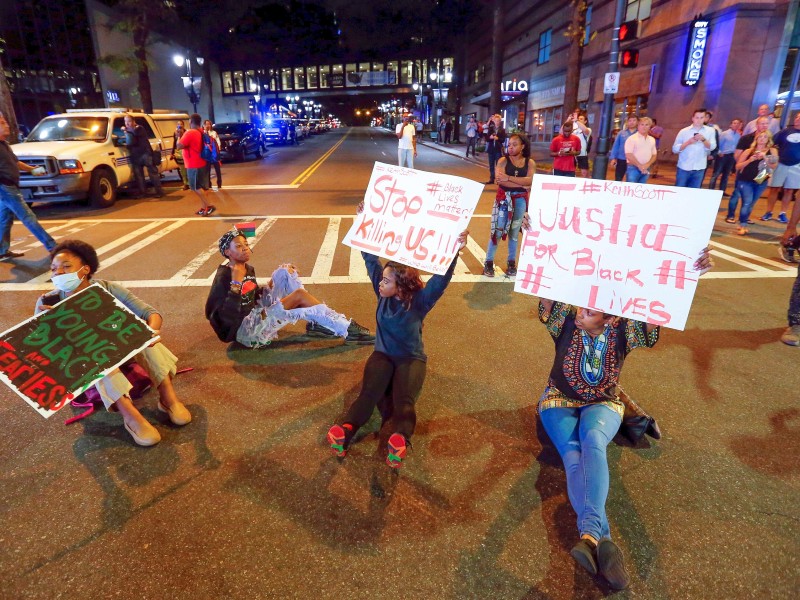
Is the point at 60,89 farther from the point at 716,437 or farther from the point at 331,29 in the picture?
the point at 331,29

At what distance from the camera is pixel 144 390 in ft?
12.3

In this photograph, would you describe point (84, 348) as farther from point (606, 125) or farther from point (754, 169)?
point (606, 125)

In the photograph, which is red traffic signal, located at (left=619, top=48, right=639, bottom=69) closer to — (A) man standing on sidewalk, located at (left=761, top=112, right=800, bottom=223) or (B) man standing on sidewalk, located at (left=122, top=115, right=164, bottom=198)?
(A) man standing on sidewalk, located at (left=761, top=112, right=800, bottom=223)

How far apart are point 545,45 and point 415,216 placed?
36163 millimetres

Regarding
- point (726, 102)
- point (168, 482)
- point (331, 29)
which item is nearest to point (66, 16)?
point (726, 102)

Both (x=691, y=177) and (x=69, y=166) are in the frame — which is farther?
(x=69, y=166)

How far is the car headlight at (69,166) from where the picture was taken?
1100 centimetres

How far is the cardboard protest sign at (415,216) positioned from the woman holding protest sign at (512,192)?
2795 millimetres

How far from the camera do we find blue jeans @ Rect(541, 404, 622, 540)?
2.38 meters

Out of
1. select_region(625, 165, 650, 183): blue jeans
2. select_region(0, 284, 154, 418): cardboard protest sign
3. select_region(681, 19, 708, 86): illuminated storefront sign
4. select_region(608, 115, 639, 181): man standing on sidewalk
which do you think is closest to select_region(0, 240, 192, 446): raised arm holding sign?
select_region(0, 284, 154, 418): cardboard protest sign

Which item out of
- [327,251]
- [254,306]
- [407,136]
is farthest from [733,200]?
[254,306]

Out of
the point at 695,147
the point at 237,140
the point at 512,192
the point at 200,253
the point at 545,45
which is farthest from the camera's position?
the point at 545,45

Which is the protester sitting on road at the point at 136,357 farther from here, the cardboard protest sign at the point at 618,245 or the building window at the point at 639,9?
the building window at the point at 639,9

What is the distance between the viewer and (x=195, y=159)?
10719mm
